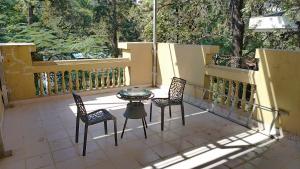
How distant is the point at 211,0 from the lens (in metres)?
9.08

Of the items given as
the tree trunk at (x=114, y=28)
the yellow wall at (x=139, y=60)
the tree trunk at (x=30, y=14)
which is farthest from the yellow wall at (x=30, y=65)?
the tree trunk at (x=30, y=14)

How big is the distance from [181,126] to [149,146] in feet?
2.98

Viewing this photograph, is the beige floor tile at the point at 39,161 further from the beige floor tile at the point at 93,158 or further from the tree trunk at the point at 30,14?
the tree trunk at the point at 30,14

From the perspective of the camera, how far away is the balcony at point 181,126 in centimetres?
300

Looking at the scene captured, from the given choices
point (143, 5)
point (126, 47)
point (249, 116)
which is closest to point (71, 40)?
point (143, 5)

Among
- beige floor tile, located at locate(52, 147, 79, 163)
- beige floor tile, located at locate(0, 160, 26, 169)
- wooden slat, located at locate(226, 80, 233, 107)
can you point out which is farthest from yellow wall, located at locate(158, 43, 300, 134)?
beige floor tile, located at locate(0, 160, 26, 169)

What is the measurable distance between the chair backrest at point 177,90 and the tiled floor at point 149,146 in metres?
0.45

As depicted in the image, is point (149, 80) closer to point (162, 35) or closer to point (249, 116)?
point (249, 116)

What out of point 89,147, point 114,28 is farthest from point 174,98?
point 114,28

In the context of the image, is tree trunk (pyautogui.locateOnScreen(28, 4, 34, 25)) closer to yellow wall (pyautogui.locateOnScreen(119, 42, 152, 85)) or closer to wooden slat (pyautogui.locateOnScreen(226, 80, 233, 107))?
yellow wall (pyautogui.locateOnScreen(119, 42, 152, 85))

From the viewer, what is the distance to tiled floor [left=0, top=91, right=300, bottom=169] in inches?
114

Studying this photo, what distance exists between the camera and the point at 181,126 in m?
4.03

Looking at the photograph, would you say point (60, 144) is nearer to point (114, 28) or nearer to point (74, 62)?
point (74, 62)

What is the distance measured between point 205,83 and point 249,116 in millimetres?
1224
